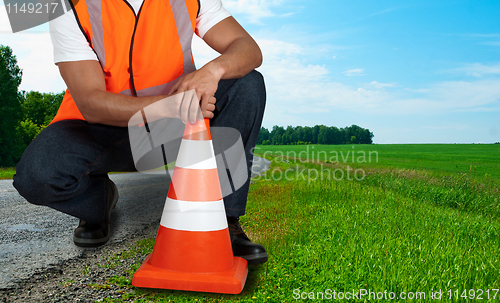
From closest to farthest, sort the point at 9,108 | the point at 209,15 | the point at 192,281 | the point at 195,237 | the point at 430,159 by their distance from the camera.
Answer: the point at 192,281, the point at 195,237, the point at 209,15, the point at 430,159, the point at 9,108

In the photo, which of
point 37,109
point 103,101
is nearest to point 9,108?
point 37,109

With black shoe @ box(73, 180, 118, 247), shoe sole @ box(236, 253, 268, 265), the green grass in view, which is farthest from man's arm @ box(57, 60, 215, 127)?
the green grass

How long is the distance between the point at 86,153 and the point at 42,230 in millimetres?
1024

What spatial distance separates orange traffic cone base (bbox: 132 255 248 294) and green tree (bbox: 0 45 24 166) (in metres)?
33.7

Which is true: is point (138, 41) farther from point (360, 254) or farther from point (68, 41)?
point (360, 254)

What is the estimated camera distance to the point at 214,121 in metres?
2.44

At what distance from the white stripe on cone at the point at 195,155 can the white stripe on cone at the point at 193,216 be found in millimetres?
233

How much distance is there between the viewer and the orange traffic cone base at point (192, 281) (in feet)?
5.68

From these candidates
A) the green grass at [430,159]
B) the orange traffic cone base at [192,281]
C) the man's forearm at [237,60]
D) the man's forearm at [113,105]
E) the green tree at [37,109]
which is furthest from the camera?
the green tree at [37,109]

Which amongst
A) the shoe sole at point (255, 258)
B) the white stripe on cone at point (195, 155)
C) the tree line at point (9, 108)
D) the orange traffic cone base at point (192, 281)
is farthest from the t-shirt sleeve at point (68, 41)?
the tree line at point (9, 108)

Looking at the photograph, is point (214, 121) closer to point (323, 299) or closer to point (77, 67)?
point (77, 67)

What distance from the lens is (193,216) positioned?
1901mm

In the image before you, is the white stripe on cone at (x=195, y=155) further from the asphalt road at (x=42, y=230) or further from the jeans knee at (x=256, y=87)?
the asphalt road at (x=42, y=230)

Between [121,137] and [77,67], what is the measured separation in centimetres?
61
